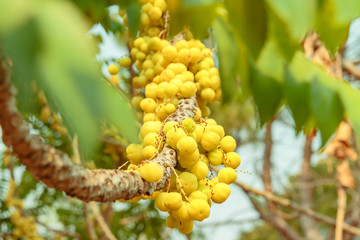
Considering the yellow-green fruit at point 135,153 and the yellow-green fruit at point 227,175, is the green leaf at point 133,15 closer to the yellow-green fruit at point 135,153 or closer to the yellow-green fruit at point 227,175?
the yellow-green fruit at point 135,153

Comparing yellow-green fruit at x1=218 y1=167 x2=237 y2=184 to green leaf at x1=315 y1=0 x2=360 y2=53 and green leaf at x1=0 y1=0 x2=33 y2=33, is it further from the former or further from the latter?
green leaf at x1=0 y1=0 x2=33 y2=33

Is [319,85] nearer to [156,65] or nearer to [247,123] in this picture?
[156,65]

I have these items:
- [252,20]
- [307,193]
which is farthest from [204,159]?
[307,193]

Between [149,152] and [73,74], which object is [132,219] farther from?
[73,74]

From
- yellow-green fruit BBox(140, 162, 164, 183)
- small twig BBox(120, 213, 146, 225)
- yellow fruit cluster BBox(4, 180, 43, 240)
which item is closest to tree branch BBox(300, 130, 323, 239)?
small twig BBox(120, 213, 146, 225)

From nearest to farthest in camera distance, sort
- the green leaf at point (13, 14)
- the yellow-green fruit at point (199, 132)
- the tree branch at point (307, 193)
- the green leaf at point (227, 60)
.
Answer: the green leaf at point (13, 14), the green leaf at point (227, 60), the yellow-green fruit at point (199, 132), the tree branch at point (307, 193)

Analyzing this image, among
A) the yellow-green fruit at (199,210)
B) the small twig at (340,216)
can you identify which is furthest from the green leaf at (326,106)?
the small twig at (340,216)
